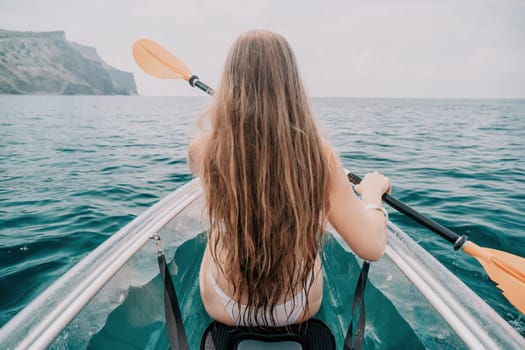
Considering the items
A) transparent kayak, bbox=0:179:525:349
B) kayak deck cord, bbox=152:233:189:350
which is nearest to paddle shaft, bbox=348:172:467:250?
transparent kayak, bbox=0:179:525:349

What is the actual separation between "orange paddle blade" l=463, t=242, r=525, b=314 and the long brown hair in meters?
1.21

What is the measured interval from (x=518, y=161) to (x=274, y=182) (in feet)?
29.8

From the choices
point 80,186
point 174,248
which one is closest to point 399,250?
point 174,248

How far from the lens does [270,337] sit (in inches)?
46.4

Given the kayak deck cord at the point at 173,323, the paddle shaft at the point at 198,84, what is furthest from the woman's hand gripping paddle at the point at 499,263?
the paddle shaft at the point at 198,84

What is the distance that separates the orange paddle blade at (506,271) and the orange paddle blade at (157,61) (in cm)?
304

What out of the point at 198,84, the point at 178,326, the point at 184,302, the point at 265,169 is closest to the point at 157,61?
the point at 198,84

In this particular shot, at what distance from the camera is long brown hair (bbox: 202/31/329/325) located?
106 centimetres

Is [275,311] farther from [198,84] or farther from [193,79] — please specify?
[193,79]

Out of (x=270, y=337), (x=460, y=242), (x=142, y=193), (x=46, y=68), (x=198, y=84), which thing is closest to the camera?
(x=270, y=337)

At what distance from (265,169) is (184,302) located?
1386 millimetres

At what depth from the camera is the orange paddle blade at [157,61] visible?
319cm

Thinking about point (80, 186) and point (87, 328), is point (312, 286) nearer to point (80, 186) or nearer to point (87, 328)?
point (87, 328)

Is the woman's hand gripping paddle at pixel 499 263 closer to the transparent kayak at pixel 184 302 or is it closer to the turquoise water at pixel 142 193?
the transparent kayak at pixel 184 302
